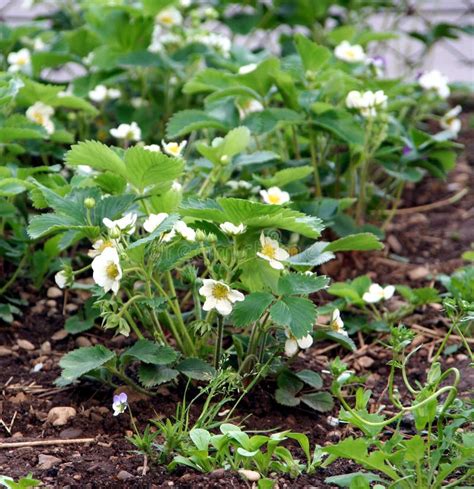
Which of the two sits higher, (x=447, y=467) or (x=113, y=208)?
(x=113, y=208)

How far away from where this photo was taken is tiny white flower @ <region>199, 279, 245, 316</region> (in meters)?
1.56

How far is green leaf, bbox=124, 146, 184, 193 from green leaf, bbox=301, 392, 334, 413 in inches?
18.2

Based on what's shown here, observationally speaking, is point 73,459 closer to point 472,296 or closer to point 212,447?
point 212,447

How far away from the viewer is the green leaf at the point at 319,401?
69.0 inches

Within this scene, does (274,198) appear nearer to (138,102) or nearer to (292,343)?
(292,343)

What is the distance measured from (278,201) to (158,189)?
12.2 inches

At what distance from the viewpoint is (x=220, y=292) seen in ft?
5.18

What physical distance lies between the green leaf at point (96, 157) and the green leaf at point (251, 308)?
33 cm

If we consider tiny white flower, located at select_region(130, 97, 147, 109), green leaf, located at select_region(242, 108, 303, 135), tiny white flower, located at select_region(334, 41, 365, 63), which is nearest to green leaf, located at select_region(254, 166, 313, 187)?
green leaf, located at select_region(242, 108, 303, 135)

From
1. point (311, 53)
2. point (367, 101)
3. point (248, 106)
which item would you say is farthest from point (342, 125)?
point (248, 106)

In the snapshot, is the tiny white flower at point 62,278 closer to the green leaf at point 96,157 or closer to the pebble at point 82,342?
the green leaf at point 96,157

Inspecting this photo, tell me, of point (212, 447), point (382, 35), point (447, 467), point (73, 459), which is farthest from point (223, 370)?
point (382, 35)

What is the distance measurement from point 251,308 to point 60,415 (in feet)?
1.33

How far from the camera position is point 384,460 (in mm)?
1470
